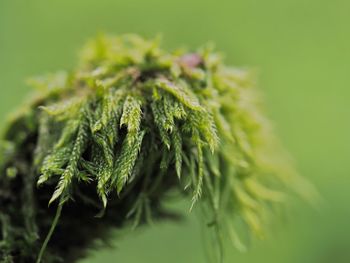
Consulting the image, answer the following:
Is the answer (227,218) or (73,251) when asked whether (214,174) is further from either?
(73,251)

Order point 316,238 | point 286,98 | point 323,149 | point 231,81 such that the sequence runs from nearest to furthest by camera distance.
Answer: point 231,81, point 316,238, point 323,149, point 286,98

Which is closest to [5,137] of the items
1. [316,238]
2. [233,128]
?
[233,128]

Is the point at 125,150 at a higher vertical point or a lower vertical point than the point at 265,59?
lower

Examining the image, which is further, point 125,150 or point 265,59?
point 265,59

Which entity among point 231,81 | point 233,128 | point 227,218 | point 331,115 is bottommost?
point 227,218
